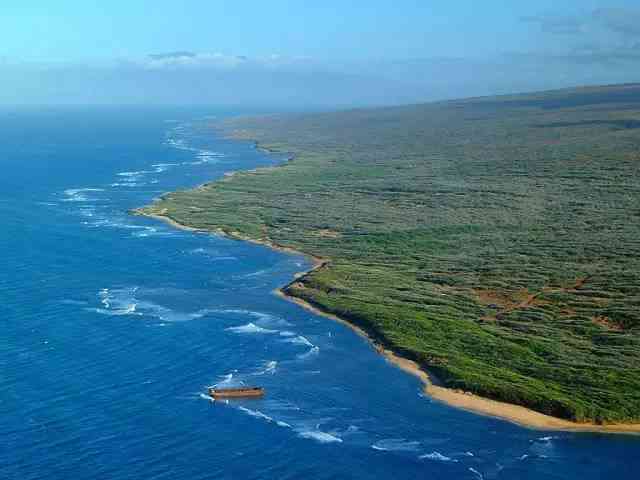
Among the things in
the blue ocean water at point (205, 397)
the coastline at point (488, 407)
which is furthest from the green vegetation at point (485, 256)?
the blue ocean water at point (205, 397)

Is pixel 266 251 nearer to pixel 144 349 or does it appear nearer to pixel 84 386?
pixel 144 349

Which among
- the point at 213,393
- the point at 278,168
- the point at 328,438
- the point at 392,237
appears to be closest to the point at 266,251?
the point at 392,237

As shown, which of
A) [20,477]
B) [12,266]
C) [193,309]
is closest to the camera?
[20,477]

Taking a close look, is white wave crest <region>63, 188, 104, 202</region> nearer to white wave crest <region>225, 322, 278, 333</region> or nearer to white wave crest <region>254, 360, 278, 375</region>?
white wave crest <region>225, 322, 278, 333</region>

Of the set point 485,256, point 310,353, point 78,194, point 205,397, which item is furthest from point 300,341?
point 78,194

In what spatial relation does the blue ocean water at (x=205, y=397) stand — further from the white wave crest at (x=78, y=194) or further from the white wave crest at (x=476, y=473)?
the white wave crest at (x=78, y=194)

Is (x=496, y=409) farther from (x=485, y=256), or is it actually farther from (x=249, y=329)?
(x=485, y=256)
